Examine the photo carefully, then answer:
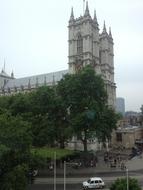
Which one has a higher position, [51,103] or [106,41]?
[106,41]

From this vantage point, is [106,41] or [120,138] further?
[106,41]

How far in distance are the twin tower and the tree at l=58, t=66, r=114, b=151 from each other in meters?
39.0

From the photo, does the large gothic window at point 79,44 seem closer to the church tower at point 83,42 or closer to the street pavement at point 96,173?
the church tower at point 83,42

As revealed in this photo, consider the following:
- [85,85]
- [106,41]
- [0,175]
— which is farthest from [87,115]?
[106,41]

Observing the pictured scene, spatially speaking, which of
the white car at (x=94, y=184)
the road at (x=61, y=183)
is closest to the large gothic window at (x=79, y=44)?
the road at (x=61, y=183)

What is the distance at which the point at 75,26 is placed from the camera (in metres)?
112

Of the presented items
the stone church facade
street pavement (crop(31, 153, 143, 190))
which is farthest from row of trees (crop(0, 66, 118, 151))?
the stone church facade

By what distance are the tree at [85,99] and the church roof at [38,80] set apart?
164ft

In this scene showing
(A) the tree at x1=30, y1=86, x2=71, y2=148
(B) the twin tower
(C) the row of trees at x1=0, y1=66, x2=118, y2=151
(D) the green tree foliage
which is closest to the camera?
(D) the green tree foliage

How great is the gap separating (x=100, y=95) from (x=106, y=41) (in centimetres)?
5584

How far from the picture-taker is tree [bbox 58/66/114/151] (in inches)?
2424

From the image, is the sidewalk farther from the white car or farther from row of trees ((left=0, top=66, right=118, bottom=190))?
the white car

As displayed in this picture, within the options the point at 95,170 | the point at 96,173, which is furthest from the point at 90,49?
the point at 96,173

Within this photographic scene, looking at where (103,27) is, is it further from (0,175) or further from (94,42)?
(0,175)
